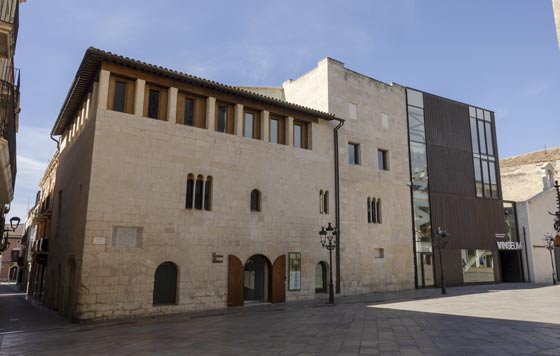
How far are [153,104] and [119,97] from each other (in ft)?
4.49

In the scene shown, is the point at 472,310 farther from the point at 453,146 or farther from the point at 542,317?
the point at 453,146

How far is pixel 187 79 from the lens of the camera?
54.6ft

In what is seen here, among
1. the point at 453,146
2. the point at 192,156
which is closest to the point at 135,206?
the point at 192,156

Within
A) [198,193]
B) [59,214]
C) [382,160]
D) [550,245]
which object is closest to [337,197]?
[382,160]

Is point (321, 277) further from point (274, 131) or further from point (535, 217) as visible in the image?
point (535, 217)

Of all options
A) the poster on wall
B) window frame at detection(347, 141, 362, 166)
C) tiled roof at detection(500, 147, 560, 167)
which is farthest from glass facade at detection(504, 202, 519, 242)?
the poster on wall

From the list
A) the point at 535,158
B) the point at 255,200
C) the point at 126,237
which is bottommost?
the point at 126,237

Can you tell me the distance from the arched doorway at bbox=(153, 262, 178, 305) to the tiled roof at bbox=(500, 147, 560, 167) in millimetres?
37894

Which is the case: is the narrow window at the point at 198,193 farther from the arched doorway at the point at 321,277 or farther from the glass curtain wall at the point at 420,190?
the glass curtain wall at the point at 420,190

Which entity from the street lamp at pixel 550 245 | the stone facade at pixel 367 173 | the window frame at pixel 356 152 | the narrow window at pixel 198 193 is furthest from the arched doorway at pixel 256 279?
the street lamp at pixel 550 245

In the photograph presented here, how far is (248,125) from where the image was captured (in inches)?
749

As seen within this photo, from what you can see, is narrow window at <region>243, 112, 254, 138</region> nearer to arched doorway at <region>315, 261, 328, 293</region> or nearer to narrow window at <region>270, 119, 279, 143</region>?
narrow window at <region>270, 119, 279, 143</region>

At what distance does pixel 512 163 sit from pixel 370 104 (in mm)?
25075

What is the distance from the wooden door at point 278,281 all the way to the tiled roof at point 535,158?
32.8 metres
